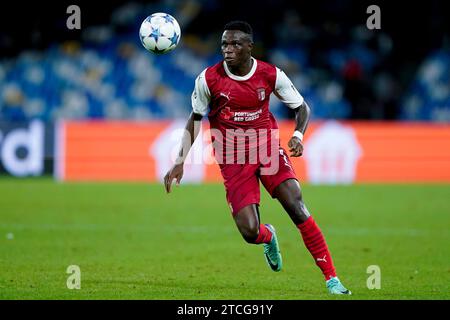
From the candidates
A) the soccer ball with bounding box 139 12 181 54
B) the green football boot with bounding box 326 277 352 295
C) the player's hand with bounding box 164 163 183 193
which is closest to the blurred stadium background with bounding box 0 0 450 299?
the green football boot with bounding box 326 277 352 295

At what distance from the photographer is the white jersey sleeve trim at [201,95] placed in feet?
27.3

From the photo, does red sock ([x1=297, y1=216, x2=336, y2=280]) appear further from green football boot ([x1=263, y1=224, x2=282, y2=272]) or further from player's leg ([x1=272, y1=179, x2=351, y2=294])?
green football boot ([x1=263, y1=224, x2=282, y2=272])

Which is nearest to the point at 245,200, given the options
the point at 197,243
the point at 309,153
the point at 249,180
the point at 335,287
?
the point at 249,180

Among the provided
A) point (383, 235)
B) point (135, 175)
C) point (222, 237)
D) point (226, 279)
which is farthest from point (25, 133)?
point (226, 279)

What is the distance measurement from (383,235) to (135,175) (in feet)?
28.0

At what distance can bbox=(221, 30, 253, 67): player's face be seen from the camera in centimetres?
809

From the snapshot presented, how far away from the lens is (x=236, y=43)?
810 cm

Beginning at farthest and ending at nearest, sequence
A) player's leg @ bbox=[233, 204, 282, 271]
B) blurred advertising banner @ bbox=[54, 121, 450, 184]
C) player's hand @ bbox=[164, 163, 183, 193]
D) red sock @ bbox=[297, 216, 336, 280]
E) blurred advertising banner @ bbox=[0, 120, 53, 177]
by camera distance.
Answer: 1. blurred advertising banner @ bbox=[54, 121, 450, 184]
2. blurred advertising banner @ bbox=[0, 120, 53, 177]
3. player's hand @ bbox=[164, 163, 183, 193]
4. player's leg @ bbox=[233, 204, 282, 271]
5. red sock @ bbox=[297, 216, 336, 280]

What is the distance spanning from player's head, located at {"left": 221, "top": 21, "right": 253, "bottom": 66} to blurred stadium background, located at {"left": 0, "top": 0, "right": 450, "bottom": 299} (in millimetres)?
2143

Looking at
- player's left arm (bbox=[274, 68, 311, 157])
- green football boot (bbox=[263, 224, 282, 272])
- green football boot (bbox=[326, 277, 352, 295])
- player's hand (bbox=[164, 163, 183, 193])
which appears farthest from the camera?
green football boot (bbox=[263, 224, 282, 272])

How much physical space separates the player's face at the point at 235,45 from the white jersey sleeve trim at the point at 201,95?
33 cm

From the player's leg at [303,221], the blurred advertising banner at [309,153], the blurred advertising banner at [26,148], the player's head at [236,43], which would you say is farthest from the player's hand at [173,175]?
the blurred advertising banner at [26,148]

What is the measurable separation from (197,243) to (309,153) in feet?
26.4

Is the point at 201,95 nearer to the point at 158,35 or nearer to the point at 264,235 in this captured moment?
the point at 158,35
